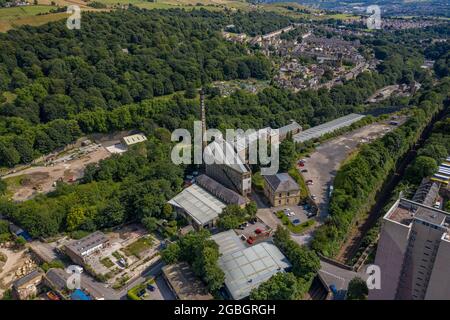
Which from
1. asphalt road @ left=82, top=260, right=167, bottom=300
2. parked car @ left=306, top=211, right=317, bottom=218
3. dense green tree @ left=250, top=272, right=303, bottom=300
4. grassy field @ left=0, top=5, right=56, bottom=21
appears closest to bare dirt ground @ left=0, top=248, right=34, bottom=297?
asphalt road @ left=82, top=260, right=167, bottom=300

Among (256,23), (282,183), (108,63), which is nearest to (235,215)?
(282,183)

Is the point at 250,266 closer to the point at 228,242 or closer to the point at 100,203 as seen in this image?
the point at 228,242

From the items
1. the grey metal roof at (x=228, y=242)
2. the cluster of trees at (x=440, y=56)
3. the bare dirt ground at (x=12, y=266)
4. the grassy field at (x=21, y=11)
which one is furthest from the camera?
the cluster of trees at (x=440, y=56)

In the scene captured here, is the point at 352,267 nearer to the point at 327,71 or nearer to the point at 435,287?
the point at 435,287

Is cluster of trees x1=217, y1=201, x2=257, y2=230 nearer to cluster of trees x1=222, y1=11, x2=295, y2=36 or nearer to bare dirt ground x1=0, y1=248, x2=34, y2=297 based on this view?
bare dirt ground x1=0, y1=248, x2=34, y2=297

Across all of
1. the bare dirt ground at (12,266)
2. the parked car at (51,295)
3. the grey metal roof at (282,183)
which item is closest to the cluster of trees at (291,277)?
the grey metal roof at (282,183)

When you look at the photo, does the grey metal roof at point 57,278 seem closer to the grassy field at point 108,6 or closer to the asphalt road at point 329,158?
the asphalt road at point 329,158
